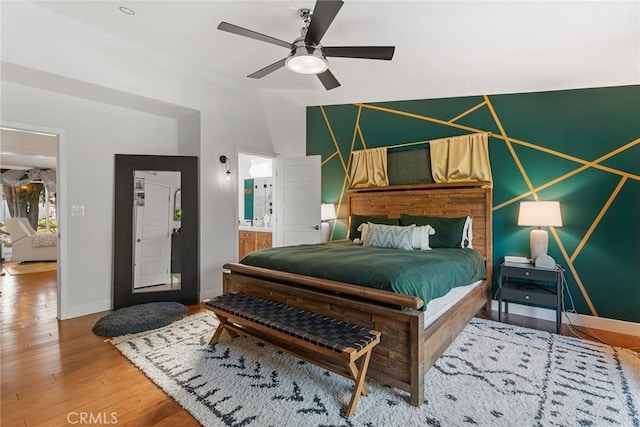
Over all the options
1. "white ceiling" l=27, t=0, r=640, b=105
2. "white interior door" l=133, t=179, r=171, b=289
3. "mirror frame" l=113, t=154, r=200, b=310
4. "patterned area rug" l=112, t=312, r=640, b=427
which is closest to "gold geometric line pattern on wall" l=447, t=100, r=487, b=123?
"white ceiling" l=27, t=0, r=640, b=105

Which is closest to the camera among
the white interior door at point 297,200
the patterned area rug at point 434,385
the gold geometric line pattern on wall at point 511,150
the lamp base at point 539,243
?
the patterned area rug at point 434,385

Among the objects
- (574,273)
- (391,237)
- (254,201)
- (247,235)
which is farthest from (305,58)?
(254,201)

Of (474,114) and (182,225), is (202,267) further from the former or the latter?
(474,114)

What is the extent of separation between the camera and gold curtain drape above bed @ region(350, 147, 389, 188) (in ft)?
15.4

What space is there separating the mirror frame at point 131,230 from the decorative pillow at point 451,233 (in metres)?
3.12

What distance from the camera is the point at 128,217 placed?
155 inches

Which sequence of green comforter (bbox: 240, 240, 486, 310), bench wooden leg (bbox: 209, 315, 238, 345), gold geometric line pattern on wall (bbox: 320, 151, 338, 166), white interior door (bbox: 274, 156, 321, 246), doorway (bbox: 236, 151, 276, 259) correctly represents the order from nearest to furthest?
green comforter (bbox: 240, 240, 486, 310) < bench wooden leg (bbox: 209, 315, 238, 345) < white interior door (bbox: 274, 156, 321, 246) < gold geometric line pattern on wall (bbox: 320, 151, 338, 166) < doorway (bbox: 236, 151, 276, 259)

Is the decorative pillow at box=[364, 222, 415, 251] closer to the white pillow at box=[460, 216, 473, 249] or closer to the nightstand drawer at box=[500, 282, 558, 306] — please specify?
the white pillow at box=[460, 216, 473, 249]

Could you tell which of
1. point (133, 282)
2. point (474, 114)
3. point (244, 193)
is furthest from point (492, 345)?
point (244, 193)

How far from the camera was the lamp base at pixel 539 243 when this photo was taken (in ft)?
10.8

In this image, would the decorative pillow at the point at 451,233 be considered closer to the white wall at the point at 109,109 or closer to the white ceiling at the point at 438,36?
the white ceiling at the point at 438,36

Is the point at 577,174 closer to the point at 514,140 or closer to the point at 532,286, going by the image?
the point at 514,140

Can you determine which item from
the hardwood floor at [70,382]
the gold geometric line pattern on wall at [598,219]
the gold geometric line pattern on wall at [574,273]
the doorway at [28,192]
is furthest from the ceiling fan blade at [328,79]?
the doorway at [28,192]

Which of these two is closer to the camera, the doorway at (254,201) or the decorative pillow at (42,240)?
the doorway at (254,201)
